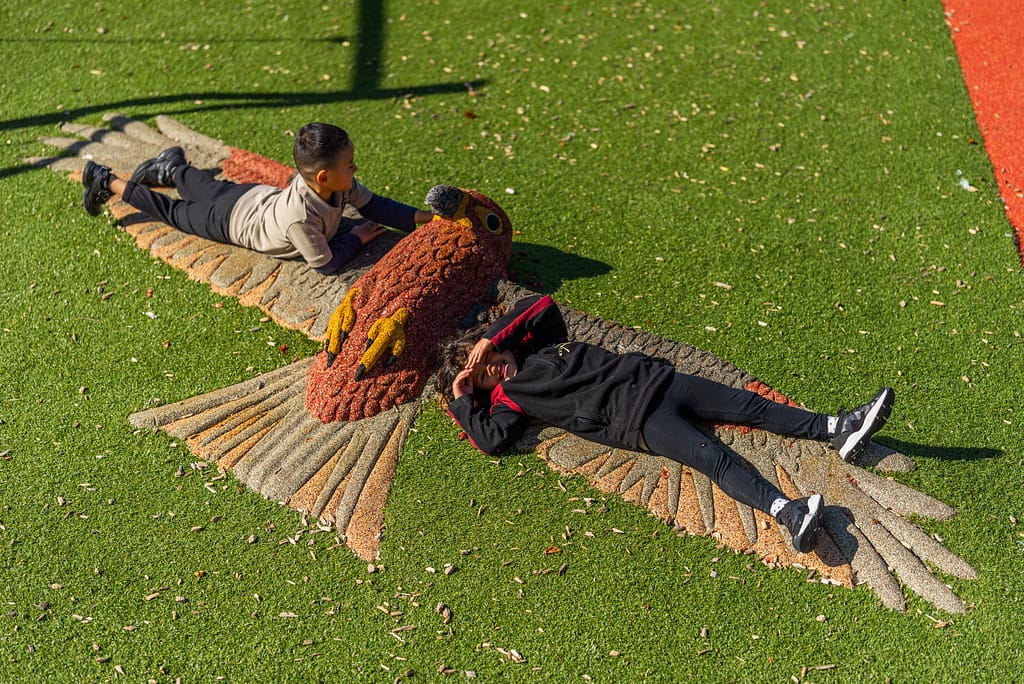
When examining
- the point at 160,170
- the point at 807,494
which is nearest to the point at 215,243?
the point at 160,170

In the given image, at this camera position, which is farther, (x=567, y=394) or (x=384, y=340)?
(x=384, y=340)

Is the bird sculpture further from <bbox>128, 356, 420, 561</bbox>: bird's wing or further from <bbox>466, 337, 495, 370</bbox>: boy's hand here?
<bbox>466, 337, 495, 370</bbox>: boy's hand

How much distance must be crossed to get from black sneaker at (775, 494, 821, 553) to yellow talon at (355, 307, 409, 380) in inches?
86.8

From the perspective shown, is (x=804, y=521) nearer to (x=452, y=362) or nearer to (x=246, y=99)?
(x=452, y=362)

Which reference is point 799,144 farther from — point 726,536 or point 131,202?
point 131,202

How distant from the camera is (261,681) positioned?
155 inches

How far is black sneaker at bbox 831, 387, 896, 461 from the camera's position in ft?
14.2

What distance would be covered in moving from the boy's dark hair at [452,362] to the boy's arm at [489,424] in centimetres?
11

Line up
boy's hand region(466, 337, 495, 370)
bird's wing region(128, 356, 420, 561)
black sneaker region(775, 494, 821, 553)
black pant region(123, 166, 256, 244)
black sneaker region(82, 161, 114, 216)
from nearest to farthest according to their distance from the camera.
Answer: black sneaker region(775, 494, 821, 553) < bird's wing region(128, 356, 420, 561) < boy's hand region(466, 337, 495, 370) < black pant region(123, 166, 256, 244) < black sneaker region(82, 161, 114, 216)

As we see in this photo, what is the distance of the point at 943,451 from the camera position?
15.2 feet

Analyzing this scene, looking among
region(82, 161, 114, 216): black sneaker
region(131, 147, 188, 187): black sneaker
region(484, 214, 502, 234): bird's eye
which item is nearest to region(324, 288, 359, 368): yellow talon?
region(484, 214, 502, 234): bird's eye

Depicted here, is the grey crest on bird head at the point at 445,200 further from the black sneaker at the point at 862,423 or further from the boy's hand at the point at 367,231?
the black sneaker at the point at 862,423

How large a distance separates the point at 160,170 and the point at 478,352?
320 centimetres

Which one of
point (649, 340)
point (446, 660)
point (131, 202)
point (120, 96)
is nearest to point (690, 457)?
point (649, 340)
